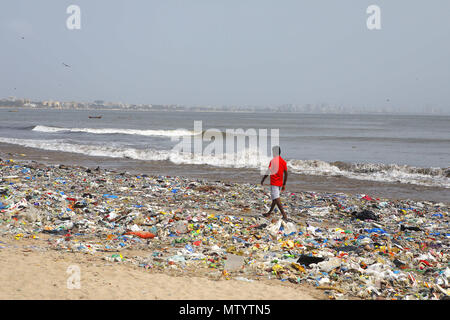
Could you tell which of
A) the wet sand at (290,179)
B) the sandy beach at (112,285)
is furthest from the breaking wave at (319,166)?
the sandy beach at (112,285)

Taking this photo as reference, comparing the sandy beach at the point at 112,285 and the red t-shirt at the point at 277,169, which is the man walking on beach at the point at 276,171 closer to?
the red t-shirt at the point at 277,169

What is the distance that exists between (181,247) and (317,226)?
3291 millimetres

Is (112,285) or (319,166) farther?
(319,166)

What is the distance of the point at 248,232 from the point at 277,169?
146cm

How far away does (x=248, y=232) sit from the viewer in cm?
766

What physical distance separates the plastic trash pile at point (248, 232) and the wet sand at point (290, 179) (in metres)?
2.01

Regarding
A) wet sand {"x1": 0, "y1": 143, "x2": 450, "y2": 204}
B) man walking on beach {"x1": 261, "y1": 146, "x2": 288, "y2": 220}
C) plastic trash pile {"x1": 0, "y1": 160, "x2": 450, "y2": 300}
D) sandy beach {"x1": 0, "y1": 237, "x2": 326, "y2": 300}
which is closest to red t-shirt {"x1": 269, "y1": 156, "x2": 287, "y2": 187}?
man walking on beach {"x1": 261, "y1": 146, "x2": 288, "y2": 220}

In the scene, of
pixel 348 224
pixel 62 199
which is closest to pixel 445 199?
pixel 348 224

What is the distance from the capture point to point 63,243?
6.58 metres

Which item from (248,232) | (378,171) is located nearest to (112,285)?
(248,232)

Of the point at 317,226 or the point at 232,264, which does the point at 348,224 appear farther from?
the point at 232,264

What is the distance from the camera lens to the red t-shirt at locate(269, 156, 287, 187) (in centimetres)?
817

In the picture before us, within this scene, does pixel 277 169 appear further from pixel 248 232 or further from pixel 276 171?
pixel 248 232

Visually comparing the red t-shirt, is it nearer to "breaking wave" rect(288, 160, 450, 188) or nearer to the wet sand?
the wet sand
